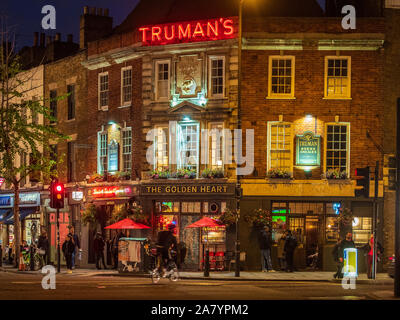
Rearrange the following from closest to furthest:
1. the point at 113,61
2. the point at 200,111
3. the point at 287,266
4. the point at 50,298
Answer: the point at 50,298
the point at 287,266
the point at 200,111
the point at 113,61

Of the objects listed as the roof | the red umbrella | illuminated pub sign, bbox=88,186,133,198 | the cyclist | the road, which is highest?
the roof

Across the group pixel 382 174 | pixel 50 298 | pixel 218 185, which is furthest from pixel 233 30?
pixel 50 298

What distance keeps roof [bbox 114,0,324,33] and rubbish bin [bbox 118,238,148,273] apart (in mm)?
11558

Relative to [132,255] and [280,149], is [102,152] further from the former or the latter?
[132,255]

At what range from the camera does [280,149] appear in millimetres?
32031

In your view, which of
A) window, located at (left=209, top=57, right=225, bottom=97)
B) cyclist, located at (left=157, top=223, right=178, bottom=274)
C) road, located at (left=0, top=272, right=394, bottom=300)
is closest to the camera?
road, located at (left=0, top=272, right=394, bottom=300)

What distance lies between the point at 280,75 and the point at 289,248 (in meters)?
7.54

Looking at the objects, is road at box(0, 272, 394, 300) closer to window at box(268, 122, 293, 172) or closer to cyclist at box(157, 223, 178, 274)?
cyclist at box(157, 223, 178, 274)

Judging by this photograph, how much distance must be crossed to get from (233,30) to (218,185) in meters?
6.78

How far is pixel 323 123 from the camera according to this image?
31953 mm

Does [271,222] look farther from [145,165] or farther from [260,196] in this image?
[145,165]

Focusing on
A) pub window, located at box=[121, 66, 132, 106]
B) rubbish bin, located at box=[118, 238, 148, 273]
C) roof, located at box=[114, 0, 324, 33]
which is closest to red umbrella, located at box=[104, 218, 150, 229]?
rubbish bin, located at box=[118, 238, 148, 273]

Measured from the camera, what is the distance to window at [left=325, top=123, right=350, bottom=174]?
31.8m

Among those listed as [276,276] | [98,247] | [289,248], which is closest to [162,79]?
[98,247]
